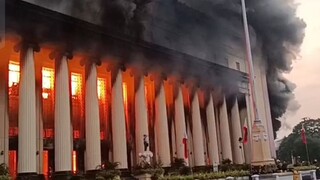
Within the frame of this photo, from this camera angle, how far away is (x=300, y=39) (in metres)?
53.6

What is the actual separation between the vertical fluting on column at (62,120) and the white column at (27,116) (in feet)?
5.33

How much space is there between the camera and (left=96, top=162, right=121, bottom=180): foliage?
977 inches

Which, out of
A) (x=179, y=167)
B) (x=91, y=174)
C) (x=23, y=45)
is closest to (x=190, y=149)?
(x=179, y=167)

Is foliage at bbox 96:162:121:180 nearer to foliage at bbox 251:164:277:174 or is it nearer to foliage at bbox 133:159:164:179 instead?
foliage at bbox 133:159:164:179

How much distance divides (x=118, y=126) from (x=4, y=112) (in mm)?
8215

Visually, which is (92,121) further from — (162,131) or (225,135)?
(225,135)

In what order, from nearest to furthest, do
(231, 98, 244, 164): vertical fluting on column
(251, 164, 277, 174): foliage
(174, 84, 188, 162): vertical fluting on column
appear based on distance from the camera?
(251, 164, 277, 174): foliage → (174, 84, 188, 162): vertical fluting on column → (231, 98, 244, 164): vertical fluting on column

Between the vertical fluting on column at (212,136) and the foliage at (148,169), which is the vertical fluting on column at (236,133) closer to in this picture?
the vertical fluting on column at (212,136)

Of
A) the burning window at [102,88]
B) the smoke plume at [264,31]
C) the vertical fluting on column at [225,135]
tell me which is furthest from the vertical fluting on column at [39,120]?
the vertical fluting on column at [225,135]

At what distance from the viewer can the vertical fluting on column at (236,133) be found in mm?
45281

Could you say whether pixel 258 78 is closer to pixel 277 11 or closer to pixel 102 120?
pixel 277 11

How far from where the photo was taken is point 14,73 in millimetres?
26281

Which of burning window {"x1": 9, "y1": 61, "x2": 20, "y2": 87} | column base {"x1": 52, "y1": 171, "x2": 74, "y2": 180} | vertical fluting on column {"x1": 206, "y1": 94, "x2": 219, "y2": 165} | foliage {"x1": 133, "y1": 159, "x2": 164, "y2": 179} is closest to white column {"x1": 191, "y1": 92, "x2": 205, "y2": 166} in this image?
vertical fluting on column {"x1": 206, "y1": 94, "x2": 219, "y2": 165}

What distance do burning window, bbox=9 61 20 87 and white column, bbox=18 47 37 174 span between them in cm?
233
